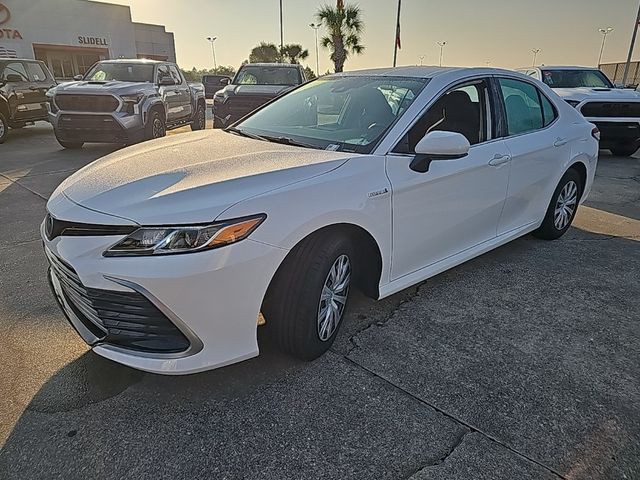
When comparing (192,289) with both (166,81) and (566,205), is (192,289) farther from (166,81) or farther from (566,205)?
(166,81)

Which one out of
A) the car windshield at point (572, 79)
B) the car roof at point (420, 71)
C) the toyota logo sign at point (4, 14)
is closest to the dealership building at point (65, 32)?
the toyota logo sign at point (4, 14)

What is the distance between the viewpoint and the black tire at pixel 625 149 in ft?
32.3

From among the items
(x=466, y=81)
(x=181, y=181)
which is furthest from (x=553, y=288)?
(x=181, y=181)

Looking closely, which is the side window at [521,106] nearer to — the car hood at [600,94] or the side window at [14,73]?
the car hood at [600,94]

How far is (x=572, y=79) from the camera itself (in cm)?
1051

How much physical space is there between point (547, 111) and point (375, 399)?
316 cm

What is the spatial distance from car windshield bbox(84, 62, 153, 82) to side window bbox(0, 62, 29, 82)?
2.29 m

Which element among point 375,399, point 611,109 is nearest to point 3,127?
point 375,399

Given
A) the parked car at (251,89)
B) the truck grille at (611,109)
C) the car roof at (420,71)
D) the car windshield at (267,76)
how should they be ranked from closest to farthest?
the car roof at (420,71) < the truck grille at (611,109) < the parked car at (251,89) < the car windshield at (267,76)

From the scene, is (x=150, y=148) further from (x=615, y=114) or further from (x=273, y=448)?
(x=615, y=114)

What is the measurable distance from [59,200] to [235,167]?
90 centimetres

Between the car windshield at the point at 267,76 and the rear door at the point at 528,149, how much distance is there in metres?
8.00

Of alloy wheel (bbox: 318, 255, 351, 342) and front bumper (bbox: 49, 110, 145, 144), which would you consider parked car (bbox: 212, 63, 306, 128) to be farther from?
alloy wheel (bbox: 318, 255, 351, 342)

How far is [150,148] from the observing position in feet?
10.2
